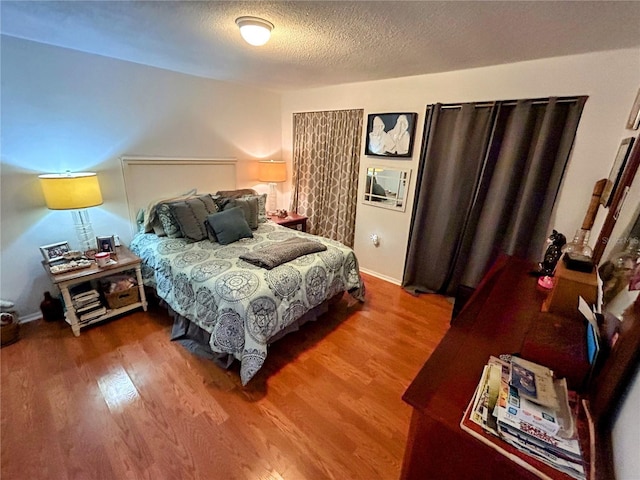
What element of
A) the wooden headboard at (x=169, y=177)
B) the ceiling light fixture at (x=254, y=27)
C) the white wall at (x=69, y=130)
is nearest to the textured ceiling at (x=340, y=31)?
the ceiling light fixture at (x=254, y=27)

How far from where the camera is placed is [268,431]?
1.56 meters

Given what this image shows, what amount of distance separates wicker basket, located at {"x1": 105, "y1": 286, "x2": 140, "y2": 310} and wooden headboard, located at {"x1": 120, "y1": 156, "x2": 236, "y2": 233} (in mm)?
769

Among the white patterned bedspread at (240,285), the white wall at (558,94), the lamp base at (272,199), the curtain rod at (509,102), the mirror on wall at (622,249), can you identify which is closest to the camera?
the mirror on wall at (622,249)

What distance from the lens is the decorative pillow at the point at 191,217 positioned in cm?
258

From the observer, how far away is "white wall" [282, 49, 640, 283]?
188 centimetres

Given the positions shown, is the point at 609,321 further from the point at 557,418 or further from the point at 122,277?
the point at 122,277

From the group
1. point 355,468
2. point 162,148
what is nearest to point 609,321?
point 355,468

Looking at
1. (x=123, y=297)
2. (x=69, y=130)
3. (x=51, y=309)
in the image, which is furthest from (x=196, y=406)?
(x=69, y=130)

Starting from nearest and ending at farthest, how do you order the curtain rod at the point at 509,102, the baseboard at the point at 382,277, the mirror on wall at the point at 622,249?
the mirror on wall at the point at 622,249
the curtain rod at the point at 509,102
the baseboard at the point at 382,277

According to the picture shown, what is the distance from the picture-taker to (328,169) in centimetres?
359

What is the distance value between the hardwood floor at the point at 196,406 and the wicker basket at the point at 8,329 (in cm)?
5

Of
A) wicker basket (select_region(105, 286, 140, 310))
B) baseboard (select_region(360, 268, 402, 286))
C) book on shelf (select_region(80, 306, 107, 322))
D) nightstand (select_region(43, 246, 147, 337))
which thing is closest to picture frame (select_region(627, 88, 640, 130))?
baseboard (select_region(360, 268, 402, 286))

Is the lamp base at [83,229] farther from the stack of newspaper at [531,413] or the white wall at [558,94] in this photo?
the stack of newspaper at [531,413]

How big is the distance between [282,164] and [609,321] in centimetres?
334
